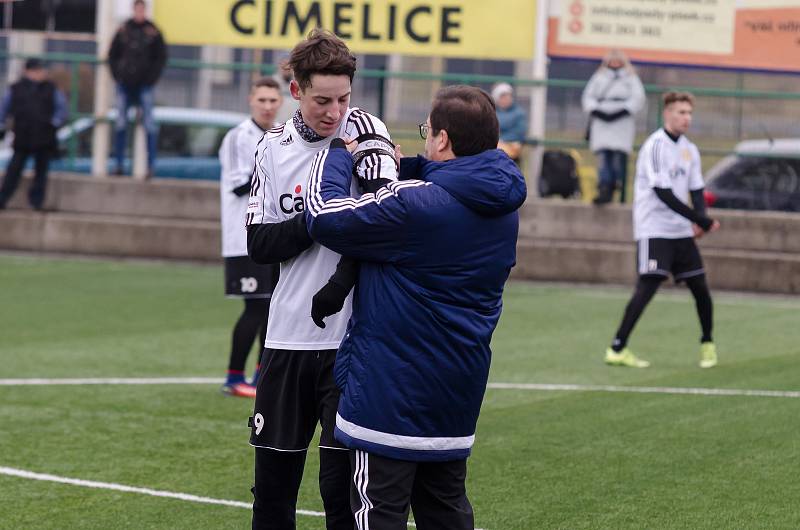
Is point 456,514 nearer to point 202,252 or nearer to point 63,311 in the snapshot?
point 63,311

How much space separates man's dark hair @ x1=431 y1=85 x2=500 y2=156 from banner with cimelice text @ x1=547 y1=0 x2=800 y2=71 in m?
17.6

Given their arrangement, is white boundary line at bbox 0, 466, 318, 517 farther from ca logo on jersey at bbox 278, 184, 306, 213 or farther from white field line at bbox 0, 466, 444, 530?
ca logo on jersey at bbox 278, 184, 306, 213

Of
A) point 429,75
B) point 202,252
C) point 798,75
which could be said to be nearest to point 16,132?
point 202,252

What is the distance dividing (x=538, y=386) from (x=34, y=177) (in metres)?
11.8

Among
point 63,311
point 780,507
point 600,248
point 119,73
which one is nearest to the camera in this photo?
point 780,507

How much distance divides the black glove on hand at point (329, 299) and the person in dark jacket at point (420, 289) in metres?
0.06

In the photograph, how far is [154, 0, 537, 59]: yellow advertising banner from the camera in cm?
2206

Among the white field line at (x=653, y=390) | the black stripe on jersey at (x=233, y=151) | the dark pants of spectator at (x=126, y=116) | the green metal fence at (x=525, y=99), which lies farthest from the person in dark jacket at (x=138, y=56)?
the white field line at (x=653, y=390)

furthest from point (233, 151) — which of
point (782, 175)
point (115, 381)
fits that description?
point (782, 175)

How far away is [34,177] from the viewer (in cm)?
2103

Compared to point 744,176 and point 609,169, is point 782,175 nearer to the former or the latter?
point 744,176

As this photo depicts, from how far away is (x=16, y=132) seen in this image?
20719mm

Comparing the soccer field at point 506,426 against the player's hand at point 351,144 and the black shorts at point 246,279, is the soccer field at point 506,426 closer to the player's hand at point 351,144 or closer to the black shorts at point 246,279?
the black shorts at point 246,279

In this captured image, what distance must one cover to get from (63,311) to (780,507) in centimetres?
933
